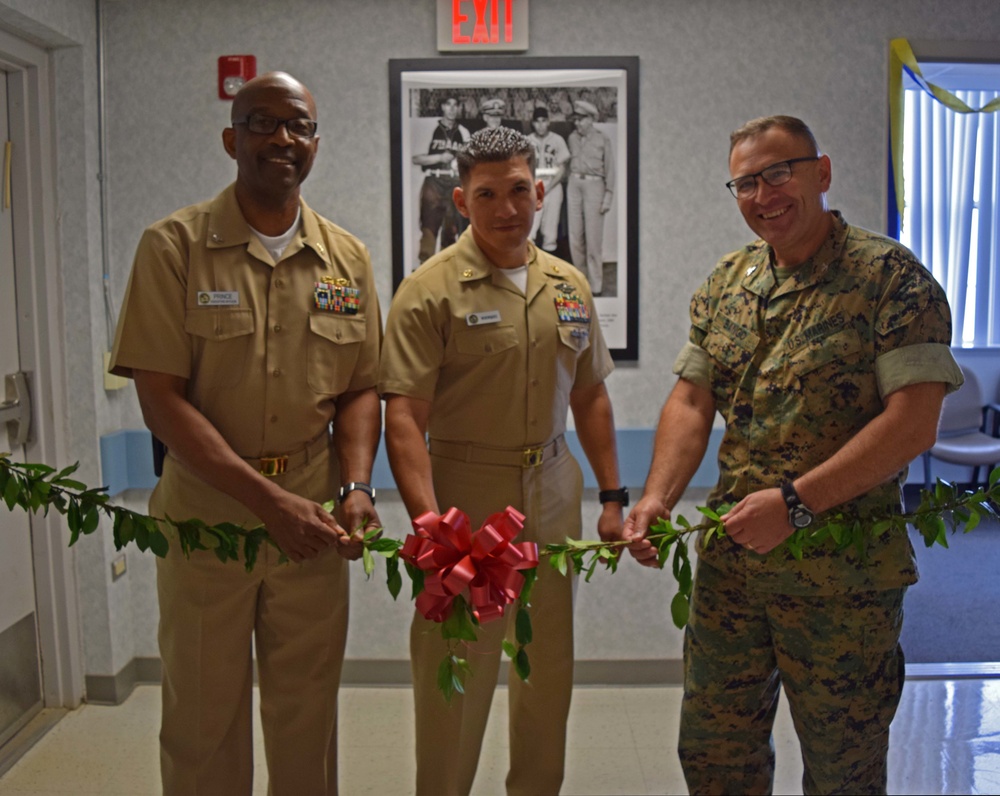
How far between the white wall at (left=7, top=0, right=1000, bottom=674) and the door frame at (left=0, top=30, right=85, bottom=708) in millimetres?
59

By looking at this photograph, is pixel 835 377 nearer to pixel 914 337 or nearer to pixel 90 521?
pixel 914 337

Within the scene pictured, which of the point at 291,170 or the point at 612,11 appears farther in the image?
the point at 612,11

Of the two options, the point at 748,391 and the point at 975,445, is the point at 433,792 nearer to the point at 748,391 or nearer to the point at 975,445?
the point at 748,391

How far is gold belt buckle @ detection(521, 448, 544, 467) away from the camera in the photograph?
7.67 feet

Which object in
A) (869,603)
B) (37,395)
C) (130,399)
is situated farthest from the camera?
(130,399)

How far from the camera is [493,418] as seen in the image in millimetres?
2320

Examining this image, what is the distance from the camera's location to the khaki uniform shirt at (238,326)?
2109mm

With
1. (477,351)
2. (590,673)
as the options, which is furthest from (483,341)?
(590,673)

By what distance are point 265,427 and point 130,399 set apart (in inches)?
65.0

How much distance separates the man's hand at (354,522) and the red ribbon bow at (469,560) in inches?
7.6

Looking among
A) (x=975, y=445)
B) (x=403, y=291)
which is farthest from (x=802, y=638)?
(x=975, y=445)

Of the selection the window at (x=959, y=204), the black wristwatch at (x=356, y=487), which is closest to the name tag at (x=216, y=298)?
the black wristwatch at (x=356, y=487)

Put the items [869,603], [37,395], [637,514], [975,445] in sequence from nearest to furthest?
[869,603] < [637,514] < [37,395] < [975,445]

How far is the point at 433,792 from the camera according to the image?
2.35 metres
